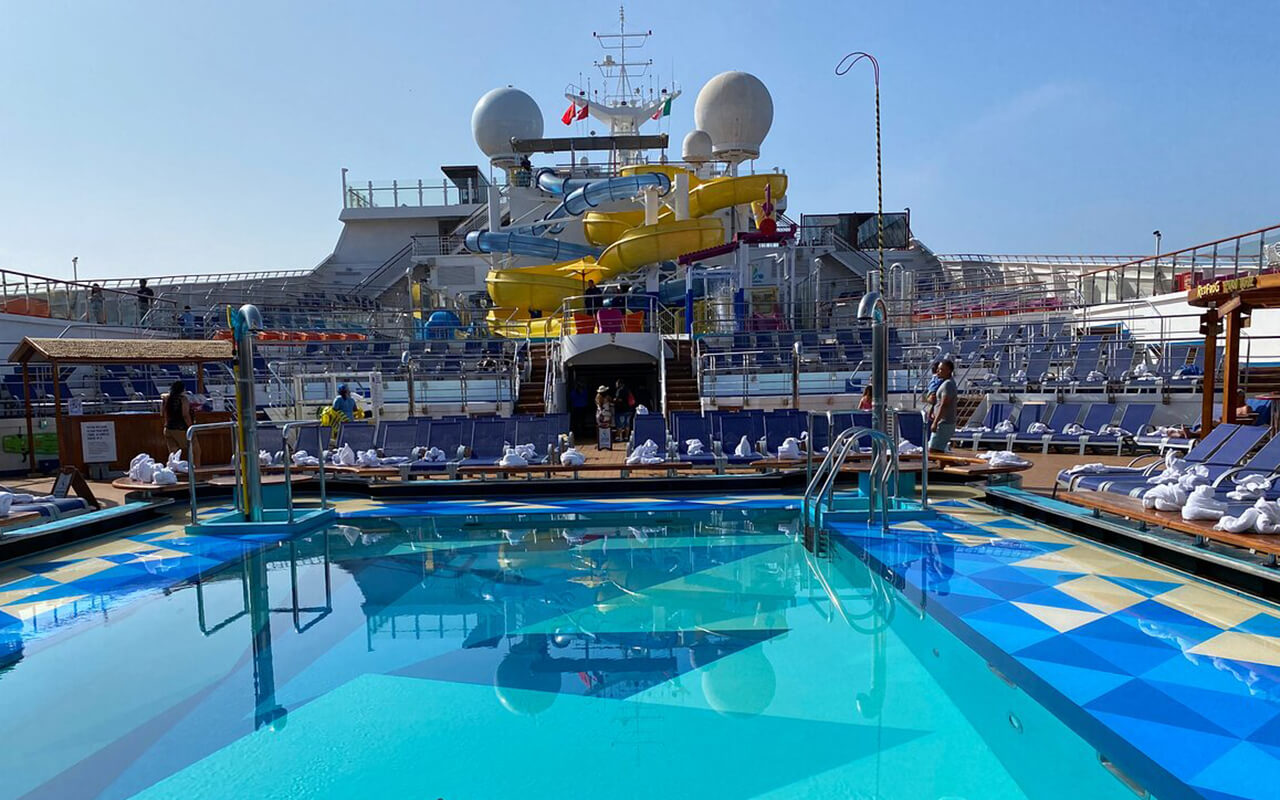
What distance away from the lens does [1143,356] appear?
1356 centimetres

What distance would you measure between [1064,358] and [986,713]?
1259cm

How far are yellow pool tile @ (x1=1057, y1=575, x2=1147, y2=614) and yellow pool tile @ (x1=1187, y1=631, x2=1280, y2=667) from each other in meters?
0.53

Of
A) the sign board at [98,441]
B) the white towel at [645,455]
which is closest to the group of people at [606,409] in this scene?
the white towel at [645,455]

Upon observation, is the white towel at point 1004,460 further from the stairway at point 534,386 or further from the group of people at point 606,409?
the stairway at point 534,386

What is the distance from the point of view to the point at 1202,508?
16.2ft

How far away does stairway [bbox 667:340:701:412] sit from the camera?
1444 cm

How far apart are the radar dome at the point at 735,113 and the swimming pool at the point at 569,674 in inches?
954

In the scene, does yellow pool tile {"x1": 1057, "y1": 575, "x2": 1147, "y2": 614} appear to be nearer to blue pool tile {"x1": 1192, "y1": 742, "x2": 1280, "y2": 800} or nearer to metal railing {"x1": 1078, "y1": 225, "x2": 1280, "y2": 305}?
blue pool tile {"x1": 1192, "y1": 742, "x2": 1280, "y2": 800}

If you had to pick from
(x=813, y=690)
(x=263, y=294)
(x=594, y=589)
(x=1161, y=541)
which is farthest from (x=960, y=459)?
(x=263, y=294)

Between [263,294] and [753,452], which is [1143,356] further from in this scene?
[263,294]

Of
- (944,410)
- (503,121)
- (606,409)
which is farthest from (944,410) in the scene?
(503,121)

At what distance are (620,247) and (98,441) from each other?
1425cm

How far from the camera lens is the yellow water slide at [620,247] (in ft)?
69.6

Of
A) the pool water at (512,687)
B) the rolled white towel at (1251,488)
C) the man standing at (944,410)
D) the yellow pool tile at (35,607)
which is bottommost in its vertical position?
the pool water at (512,687)
